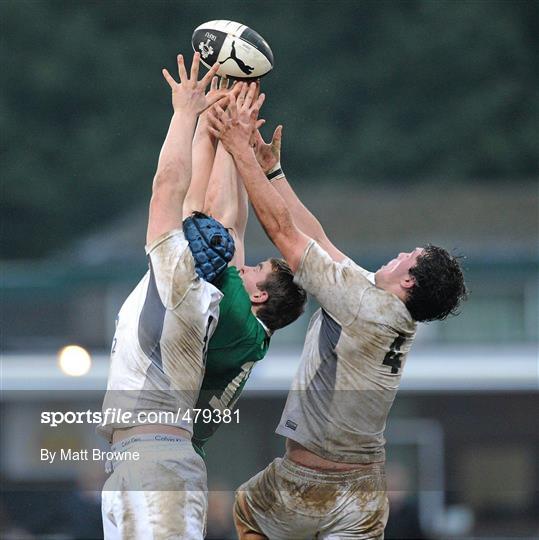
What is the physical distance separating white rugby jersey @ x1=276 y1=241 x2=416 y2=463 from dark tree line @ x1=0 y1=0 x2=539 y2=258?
16.9 m

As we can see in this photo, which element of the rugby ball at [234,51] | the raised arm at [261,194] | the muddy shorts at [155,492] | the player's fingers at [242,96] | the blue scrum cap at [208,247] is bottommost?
the muddy shorts at [155,492]

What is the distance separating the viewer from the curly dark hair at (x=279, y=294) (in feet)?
16.5

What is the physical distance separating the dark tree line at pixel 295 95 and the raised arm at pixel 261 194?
1677 centimetres

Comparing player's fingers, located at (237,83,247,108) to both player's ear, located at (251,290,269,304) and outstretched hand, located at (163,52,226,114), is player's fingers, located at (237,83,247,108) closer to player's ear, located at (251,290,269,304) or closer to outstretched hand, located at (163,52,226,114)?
outstretched hand, located at (163,52,226,114)

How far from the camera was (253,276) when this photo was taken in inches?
199

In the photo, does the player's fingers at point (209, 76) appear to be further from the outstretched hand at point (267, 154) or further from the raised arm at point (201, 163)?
the outstretched hand at point (267, 154)

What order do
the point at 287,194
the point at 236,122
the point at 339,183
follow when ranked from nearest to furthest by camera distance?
the point at 236,122
the point at 287,194
the point at 339,183

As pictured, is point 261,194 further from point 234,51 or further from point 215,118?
point 234,51

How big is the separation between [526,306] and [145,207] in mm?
7844

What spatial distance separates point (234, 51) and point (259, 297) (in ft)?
3.10

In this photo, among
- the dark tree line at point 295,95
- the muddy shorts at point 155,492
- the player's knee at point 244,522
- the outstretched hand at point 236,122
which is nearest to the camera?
the muddy shorts at point 155,492

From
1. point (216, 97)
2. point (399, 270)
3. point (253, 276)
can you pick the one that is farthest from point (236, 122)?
point (399, 270)

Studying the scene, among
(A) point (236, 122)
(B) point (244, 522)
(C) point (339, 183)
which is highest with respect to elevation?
(C) point (339, 183)

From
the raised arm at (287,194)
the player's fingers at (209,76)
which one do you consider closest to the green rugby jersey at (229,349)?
the raised arm at (287,194)
